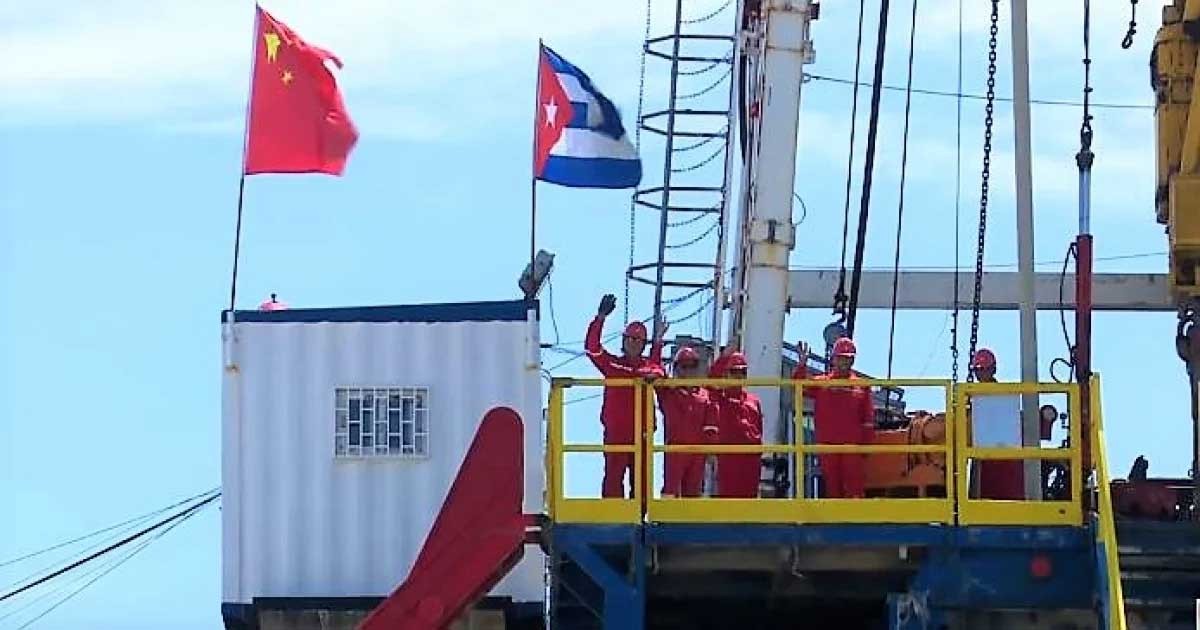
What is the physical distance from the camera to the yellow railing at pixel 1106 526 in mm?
18344

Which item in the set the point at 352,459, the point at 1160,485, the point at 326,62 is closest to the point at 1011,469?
the point at 1160,485

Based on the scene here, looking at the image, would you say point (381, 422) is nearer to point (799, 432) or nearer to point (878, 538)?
point (799, 432)

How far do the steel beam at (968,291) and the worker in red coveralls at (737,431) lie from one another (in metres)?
15.3

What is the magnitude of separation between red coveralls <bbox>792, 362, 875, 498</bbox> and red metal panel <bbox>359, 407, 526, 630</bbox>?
7.36ft

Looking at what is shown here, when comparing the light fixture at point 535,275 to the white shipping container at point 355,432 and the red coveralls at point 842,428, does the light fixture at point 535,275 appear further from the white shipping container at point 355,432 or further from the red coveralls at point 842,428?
the red coveralls at point 842,428

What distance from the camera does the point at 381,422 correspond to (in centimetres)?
2166

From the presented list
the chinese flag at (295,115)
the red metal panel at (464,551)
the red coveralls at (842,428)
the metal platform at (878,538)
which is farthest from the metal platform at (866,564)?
the chinese flag at (295,115)

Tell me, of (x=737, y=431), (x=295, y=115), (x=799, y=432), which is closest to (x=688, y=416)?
(x=737, y=431)

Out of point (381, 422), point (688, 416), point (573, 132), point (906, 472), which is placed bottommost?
point (906, 472)

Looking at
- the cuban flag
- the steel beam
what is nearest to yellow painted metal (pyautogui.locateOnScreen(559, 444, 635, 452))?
the cuban flag

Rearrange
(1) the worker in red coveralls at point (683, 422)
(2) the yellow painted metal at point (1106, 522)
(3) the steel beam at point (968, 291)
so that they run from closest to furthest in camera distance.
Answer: (2) the yellow painted metal at point (1106, 522) < (1) the worker in red coveralls at point (683, 422) < (3) the steel beam at point (968, 291)

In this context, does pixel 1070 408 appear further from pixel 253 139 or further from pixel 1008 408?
pixel 253 139

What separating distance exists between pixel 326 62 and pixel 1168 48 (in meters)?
7.66

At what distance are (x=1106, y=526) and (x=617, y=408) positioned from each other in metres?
3.52
